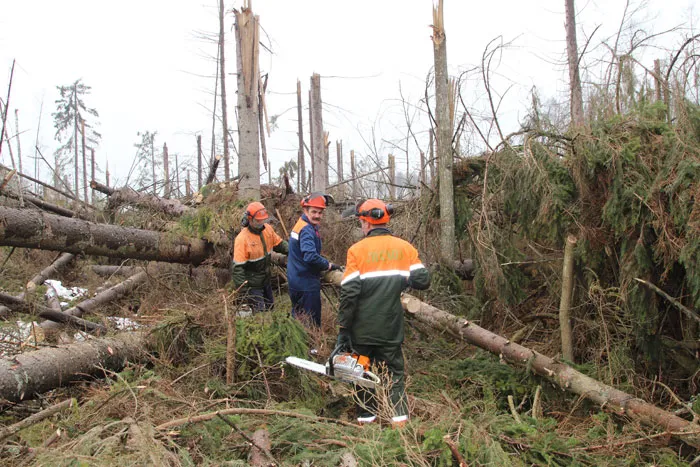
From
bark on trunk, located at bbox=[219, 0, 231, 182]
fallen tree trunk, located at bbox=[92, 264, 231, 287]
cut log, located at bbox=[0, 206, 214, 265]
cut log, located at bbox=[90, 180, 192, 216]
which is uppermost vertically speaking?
bark on trunk, located at bbox=[219, 0, 231, 182]

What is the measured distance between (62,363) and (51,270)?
15.3 feet

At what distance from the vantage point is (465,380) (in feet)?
15.8

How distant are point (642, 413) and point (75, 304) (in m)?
6.90

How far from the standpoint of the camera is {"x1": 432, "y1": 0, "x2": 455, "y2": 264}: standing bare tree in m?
6.24

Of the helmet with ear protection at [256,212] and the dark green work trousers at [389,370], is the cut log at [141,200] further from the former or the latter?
the dark green work trousers at [389,370]

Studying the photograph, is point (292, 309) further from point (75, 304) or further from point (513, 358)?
point (75, 304)

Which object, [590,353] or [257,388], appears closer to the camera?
[257,388]

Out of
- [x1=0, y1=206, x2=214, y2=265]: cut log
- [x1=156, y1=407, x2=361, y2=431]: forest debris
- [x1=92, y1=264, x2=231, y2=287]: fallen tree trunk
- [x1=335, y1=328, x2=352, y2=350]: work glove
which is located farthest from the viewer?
[x1=92, y1=264, x2=231, y2=287]: fallen tree trunk

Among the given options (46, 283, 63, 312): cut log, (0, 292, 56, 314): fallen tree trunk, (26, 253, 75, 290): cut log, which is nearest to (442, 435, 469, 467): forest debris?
(0, 292, 56, 314): fallen tree trunk

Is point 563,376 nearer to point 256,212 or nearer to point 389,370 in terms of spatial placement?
point 389,370

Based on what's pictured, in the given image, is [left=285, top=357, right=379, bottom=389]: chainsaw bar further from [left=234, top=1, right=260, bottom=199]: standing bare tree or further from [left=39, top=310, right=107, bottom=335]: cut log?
[left=234, top=1, right=260, bottom=199]: standing bare tree

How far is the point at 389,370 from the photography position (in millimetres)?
4117

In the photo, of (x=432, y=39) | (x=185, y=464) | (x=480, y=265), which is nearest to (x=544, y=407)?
(x=480, y=265)

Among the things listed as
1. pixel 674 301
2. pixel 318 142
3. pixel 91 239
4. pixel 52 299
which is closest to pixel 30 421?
pixel 91 239
